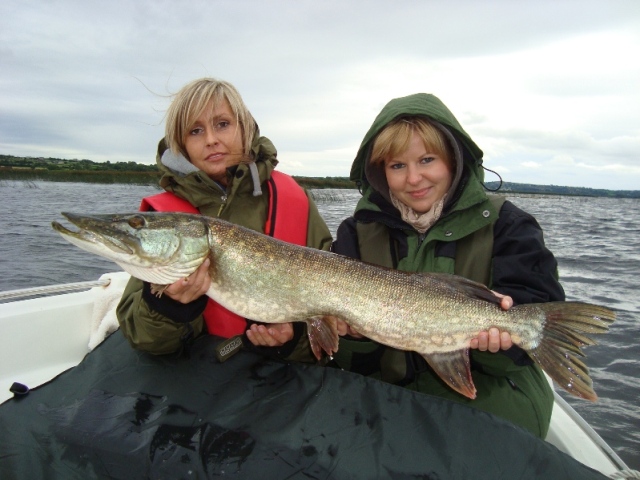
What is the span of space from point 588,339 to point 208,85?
3.11 m

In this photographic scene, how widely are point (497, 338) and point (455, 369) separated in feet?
1.07

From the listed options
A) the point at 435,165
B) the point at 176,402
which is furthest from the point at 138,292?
the point at 435,165

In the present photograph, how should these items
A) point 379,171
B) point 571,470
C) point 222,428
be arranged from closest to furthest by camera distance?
point 571,470, point 222,428, point 379,171

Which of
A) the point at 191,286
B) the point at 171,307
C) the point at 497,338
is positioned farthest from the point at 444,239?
the point at 171,307

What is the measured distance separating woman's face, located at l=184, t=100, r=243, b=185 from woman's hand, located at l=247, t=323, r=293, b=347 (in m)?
1.25

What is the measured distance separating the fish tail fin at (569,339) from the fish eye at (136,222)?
253 centimetres

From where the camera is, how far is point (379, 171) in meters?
3.68

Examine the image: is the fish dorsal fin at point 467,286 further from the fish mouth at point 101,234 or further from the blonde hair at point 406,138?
the fish mouth at point 101,234

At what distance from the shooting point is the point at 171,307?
2.90 meters

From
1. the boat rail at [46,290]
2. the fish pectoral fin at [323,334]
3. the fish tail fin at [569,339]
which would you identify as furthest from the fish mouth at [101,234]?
the fish tail fin at [569,339]

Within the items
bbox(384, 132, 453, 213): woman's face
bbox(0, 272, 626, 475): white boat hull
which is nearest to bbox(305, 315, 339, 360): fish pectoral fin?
bbox(384, 132, 453, 213): woman's face

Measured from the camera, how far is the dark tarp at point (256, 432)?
80.0 inches

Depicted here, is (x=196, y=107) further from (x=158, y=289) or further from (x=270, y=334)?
(x=270, y=334)

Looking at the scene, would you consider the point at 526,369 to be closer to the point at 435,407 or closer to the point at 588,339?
the point at 588,339
